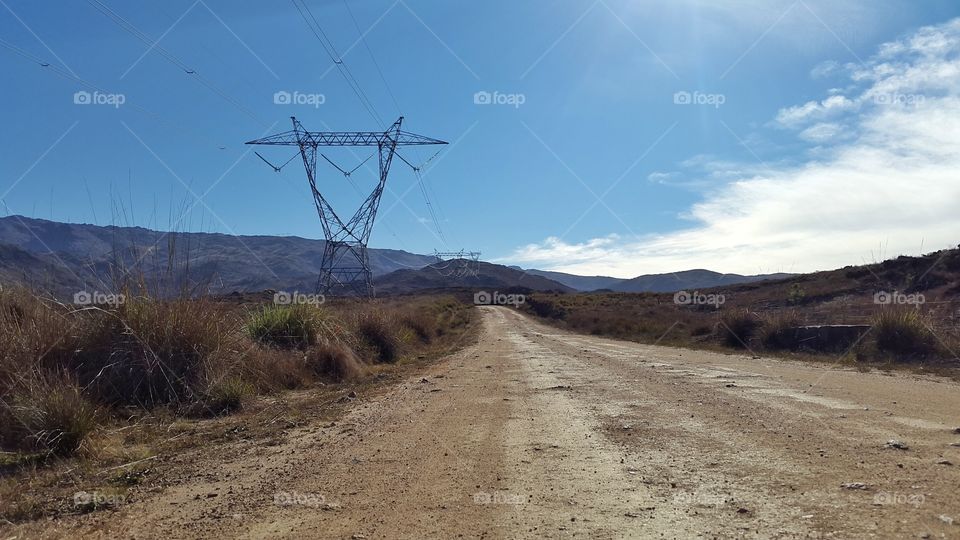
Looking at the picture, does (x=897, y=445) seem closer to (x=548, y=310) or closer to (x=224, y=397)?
(x=224, y=397)

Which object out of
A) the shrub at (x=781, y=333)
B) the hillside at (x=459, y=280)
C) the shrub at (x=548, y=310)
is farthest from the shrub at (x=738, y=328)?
the hillside at (x=459, y=280)

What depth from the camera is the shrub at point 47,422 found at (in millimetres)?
5441

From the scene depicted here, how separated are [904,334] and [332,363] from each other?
13.2 meters

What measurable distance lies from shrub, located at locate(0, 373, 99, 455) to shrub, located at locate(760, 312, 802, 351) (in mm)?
17011

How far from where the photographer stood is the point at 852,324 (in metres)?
17.2

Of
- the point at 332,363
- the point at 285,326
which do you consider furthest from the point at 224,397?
the point at 285,326

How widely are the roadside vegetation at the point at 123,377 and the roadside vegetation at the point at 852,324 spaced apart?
39.2 ft

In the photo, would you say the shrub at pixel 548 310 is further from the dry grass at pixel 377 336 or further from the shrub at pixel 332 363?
the shrub at pixel 332 363

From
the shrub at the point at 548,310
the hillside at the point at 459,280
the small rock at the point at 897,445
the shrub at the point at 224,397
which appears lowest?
the shrub at the point at 224,397

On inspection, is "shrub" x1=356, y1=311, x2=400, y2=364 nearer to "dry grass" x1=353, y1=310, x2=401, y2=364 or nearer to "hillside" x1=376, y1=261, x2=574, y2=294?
"dry grass" x1=353, y1=310, x2=401, y2=364

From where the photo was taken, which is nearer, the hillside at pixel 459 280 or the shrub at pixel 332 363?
the shrub at pixel 332 363

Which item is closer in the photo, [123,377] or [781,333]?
[123,377]

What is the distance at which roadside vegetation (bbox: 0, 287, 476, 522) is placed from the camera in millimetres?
5414

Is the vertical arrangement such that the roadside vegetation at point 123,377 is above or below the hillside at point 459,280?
below
